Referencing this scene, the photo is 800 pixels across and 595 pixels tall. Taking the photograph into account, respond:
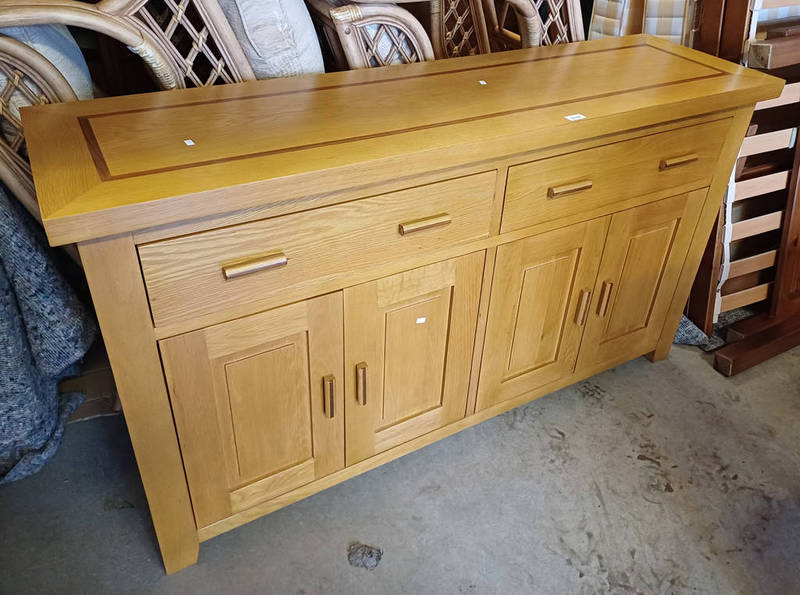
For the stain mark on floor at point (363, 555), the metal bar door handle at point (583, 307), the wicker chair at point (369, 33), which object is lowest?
the stain mark on floor at point (363, 555)

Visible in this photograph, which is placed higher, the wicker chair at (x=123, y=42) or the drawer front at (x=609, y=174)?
the wicker chair at (x=123, y=42)

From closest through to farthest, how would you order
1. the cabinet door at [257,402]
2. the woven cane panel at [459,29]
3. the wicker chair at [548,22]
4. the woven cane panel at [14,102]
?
the cabinet door at [257,402] → the woven cane panel at [14,102] → the wicker chair at [548,22] → the woven cane panel at [459,29]

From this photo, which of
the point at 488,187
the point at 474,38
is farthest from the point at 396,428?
the point at 474,38

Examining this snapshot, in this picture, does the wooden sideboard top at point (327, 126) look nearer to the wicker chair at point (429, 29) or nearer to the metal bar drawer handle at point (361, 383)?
the wicker chair at point (429, 29)

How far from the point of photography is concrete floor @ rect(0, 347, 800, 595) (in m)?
1.36

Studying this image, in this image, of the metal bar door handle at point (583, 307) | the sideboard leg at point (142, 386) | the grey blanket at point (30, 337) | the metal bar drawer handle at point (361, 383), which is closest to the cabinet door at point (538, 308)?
the metal bar door handle at point (583, 307)

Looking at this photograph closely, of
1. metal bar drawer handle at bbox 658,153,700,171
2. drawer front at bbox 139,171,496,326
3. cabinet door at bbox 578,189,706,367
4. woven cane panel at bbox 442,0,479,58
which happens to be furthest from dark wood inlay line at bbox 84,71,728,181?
woven cane panel at bbox 442,0,479,58

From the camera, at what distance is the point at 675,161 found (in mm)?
1452

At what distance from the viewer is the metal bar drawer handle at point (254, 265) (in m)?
1.02

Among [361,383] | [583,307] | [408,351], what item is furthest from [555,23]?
[361,383]

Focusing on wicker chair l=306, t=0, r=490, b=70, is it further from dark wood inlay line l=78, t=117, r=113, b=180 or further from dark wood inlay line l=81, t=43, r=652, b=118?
dark wood inlay line l=78, t=117, r=113, b=180

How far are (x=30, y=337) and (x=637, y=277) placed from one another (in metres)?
1.41

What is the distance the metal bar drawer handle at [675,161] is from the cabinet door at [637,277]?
0.30 feet

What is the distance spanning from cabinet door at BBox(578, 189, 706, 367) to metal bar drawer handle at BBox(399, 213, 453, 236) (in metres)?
0.47
